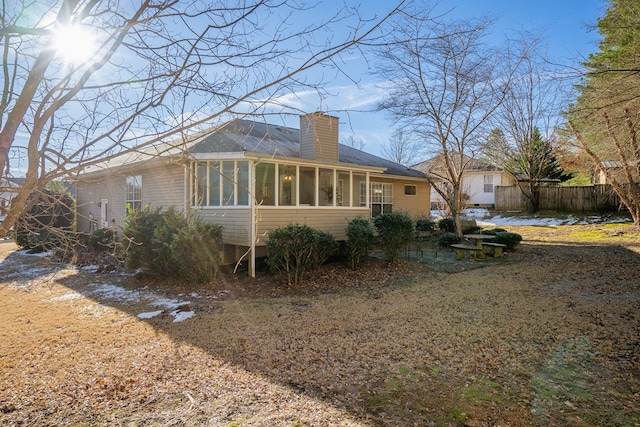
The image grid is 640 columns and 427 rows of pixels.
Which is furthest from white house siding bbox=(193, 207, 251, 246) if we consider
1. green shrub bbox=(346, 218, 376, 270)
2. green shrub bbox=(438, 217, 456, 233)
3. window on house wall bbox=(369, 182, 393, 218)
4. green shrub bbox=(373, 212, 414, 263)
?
green shrub bbox=(438, 217, 456, 233)

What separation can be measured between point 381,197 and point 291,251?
8964 millimetres

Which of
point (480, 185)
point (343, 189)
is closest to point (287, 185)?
point (343, 189)

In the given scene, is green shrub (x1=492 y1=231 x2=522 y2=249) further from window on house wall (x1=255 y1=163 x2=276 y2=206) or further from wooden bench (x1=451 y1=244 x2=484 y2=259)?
window on house wall (x1=255 y1=163 x2=276 y2=206)

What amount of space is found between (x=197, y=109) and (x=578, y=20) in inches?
328

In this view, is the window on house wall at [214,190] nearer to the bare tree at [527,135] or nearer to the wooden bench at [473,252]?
the wooden bench at [473,252]

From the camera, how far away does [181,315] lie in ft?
21.4

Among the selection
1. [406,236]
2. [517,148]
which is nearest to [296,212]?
[406,236]

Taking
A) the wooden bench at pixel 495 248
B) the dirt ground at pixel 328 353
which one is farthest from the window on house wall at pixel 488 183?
the dirt ground at pixel 328 353

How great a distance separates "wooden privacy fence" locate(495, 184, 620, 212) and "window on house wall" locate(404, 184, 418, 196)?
43.0 ft

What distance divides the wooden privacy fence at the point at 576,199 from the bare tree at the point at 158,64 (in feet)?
86.6

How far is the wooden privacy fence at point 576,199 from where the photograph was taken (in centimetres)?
2402

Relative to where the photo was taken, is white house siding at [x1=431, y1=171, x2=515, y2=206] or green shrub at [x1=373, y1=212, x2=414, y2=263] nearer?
green shrub at [x1=373, y1=212, x2=414, y2=263]

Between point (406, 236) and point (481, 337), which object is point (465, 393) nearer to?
point (481, 337)

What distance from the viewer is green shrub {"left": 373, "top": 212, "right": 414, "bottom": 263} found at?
10.4 metres
